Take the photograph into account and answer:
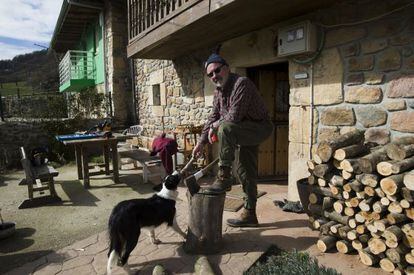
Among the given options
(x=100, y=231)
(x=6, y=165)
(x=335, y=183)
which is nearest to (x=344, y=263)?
(x=335, y=183)

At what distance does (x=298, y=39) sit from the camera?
392cm

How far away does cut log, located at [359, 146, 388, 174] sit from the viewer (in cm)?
268

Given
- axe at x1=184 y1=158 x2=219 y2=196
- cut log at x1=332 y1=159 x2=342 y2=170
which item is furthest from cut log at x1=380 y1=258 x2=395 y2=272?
axe at x1=184 y1=158 x2=219 y2=196

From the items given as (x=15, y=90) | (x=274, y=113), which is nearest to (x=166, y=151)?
(x=274, y=113)

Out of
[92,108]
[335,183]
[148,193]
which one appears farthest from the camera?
[92,108]

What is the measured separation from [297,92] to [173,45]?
267 centimetres

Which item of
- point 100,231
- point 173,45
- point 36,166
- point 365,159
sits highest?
point 173,45

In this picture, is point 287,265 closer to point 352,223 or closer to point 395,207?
point 352,223

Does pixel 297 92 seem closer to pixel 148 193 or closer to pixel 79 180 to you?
pixel 148 193

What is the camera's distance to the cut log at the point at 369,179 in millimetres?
2632

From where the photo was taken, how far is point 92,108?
421 inches

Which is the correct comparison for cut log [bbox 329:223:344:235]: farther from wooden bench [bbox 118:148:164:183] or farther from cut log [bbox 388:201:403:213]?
wooden bench [bbox 118:148:164:183]

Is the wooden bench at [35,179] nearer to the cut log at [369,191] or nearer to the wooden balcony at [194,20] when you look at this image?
the wooden balcony at [194,20]

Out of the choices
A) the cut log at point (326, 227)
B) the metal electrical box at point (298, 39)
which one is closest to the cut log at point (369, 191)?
the cut log at point (326, 227)
